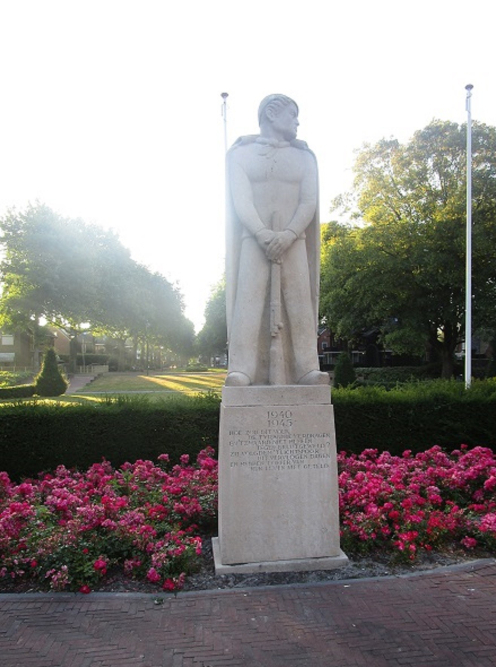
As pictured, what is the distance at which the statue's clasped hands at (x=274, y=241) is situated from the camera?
5.01 metres

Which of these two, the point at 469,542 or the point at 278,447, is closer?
the point at 278,447

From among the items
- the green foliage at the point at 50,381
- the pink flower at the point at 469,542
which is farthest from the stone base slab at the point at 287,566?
the green foliage at the point at 50,381

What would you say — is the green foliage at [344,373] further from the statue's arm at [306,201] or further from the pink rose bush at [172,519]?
the statue's arm at [306,201]

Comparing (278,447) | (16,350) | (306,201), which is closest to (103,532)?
(278,447)

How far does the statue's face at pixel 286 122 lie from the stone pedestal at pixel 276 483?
8.84ft

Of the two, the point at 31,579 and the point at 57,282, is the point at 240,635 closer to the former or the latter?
the point at 31,579

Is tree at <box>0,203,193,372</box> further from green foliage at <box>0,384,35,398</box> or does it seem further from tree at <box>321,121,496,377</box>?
tree at <box>321,121,496,377</box>

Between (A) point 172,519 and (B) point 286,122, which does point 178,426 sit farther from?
(B) point 286,122

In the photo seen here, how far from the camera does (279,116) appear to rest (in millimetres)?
5254

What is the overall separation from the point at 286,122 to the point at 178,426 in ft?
18.0

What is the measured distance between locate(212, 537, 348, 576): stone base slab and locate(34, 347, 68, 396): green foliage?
25.0 m

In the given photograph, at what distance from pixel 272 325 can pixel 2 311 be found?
3848cm

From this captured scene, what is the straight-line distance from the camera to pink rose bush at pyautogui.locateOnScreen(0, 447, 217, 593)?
4422mm

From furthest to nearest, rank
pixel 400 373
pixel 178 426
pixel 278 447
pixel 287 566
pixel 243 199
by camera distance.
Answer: pixel 400 373 → pixel 178 426 → pixel 243 199 → pixel 278 447 → pixel 287 566
